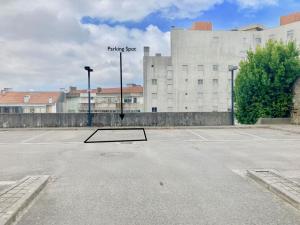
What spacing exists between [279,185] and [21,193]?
16.9 feet

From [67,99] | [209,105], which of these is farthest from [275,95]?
[67,99]

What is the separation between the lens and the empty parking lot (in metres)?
3.87

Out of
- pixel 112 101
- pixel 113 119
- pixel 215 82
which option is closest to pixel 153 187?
pixel 113 119

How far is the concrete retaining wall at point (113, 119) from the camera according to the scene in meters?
19.9

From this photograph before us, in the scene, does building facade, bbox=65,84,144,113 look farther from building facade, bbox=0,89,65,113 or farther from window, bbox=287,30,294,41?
window, bbox=287,30,294,41

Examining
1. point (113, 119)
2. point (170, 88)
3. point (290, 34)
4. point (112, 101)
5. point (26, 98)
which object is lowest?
point (113, 119)

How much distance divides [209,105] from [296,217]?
54.0 m

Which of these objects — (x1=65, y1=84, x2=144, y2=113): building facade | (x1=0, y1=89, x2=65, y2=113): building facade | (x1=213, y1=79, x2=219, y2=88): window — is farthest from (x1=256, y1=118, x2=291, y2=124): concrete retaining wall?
(x1=0, y1=89, x2=65, y2=113): building facade

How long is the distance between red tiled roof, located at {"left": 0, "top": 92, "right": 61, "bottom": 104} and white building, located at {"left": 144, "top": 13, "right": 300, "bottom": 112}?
29.6 m

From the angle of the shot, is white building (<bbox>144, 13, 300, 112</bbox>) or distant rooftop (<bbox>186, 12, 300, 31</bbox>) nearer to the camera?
distant rooftop (<bbox>186, 12, 300, 31</bbox>)

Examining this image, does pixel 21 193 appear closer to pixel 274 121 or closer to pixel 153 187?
pixel 153 187

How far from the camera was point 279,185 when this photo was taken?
16.6 feet

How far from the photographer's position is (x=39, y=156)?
28.6 ft

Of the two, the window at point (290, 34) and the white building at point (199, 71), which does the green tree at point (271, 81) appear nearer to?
the white building at point (199, 71)
